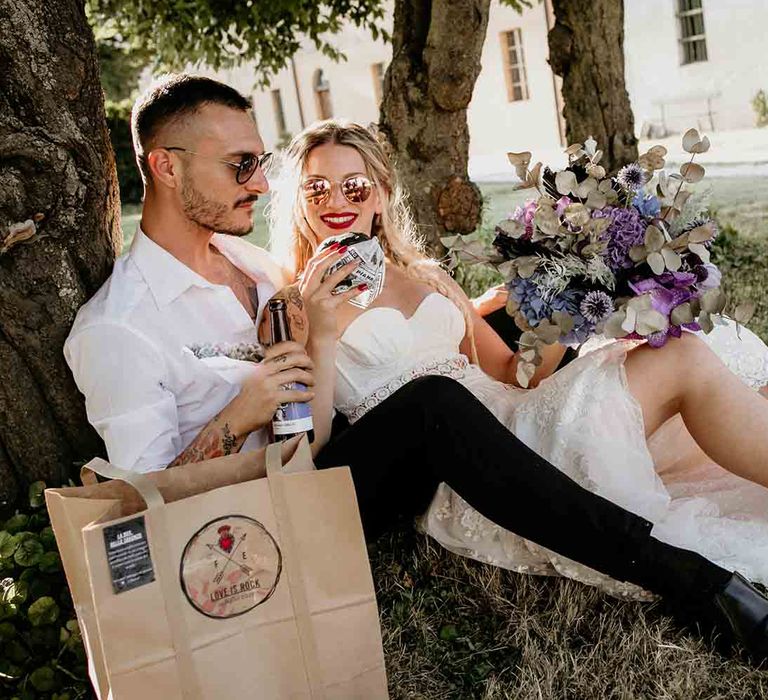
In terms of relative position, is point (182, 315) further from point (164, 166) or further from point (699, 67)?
point (699, 67)

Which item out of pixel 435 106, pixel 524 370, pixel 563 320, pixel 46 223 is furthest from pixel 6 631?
pixel 435 106

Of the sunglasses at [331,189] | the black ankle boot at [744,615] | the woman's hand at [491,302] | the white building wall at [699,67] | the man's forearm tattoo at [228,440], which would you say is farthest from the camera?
the white building wall at [699,67]

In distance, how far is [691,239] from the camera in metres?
2.75

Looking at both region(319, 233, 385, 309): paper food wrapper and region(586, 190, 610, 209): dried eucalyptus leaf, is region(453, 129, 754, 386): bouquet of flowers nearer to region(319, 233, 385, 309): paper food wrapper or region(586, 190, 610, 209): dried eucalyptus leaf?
region(586, 190, 610, 209): dried eucalyptus leaf

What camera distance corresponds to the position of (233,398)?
9.21 feet

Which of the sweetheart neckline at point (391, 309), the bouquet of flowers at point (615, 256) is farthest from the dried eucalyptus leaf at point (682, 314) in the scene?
the sweetheart neckline at point (391, 309)

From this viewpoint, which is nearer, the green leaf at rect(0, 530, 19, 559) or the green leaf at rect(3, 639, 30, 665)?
the green leaf at rect(3, 639, 30, 665)

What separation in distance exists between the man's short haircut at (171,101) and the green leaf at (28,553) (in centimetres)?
115

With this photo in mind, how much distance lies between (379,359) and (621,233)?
936mm

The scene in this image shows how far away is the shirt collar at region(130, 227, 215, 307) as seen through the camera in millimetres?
2852

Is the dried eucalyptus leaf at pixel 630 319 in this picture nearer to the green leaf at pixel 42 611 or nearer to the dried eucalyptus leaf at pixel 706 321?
the dried eucalyptus leaf at pixel 706 321

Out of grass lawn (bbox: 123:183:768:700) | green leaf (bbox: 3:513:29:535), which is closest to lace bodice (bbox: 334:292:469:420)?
grass lawn (bbox: 123:183:768:700)

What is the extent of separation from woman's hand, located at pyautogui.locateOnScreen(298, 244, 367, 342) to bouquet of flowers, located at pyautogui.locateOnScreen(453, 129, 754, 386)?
1.24 feet

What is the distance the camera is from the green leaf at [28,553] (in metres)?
2.75
